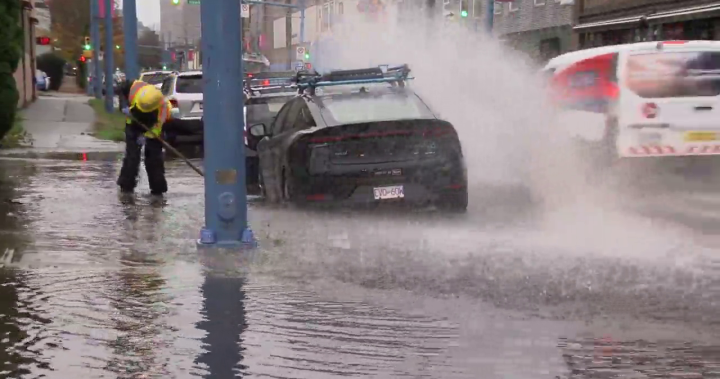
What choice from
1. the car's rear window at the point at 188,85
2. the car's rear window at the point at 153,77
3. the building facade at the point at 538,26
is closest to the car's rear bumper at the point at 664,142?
the car's rear window at the point at 188,85

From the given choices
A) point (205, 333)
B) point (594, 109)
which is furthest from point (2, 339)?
point (594, 109)

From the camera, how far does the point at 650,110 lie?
10875 millimetres

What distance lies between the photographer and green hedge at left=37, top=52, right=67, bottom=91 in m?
59.5

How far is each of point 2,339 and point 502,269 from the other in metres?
3.48

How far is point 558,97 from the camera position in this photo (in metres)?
12.9

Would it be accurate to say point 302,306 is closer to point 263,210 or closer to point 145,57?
point 263,210

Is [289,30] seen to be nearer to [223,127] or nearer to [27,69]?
[27,69]

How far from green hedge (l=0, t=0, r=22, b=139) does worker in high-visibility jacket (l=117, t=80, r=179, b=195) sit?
4.47m

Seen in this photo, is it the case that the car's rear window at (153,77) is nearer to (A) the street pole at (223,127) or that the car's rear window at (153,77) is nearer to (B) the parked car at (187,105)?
(B) the parked car at (187,105)

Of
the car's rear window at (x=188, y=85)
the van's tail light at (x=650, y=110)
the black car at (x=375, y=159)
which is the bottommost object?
the black car at (x=375, y=159)

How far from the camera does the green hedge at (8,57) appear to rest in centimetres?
1505

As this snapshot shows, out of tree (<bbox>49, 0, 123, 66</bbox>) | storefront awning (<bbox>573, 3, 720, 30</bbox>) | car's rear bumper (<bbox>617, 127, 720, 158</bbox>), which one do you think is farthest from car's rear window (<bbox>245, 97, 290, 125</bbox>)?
tree (<bbox>49, 0, 123, 66</bbox>)

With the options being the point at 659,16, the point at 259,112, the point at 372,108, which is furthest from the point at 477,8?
the point at 372,108

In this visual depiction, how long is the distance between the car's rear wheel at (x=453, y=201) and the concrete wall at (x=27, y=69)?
2105 cm
